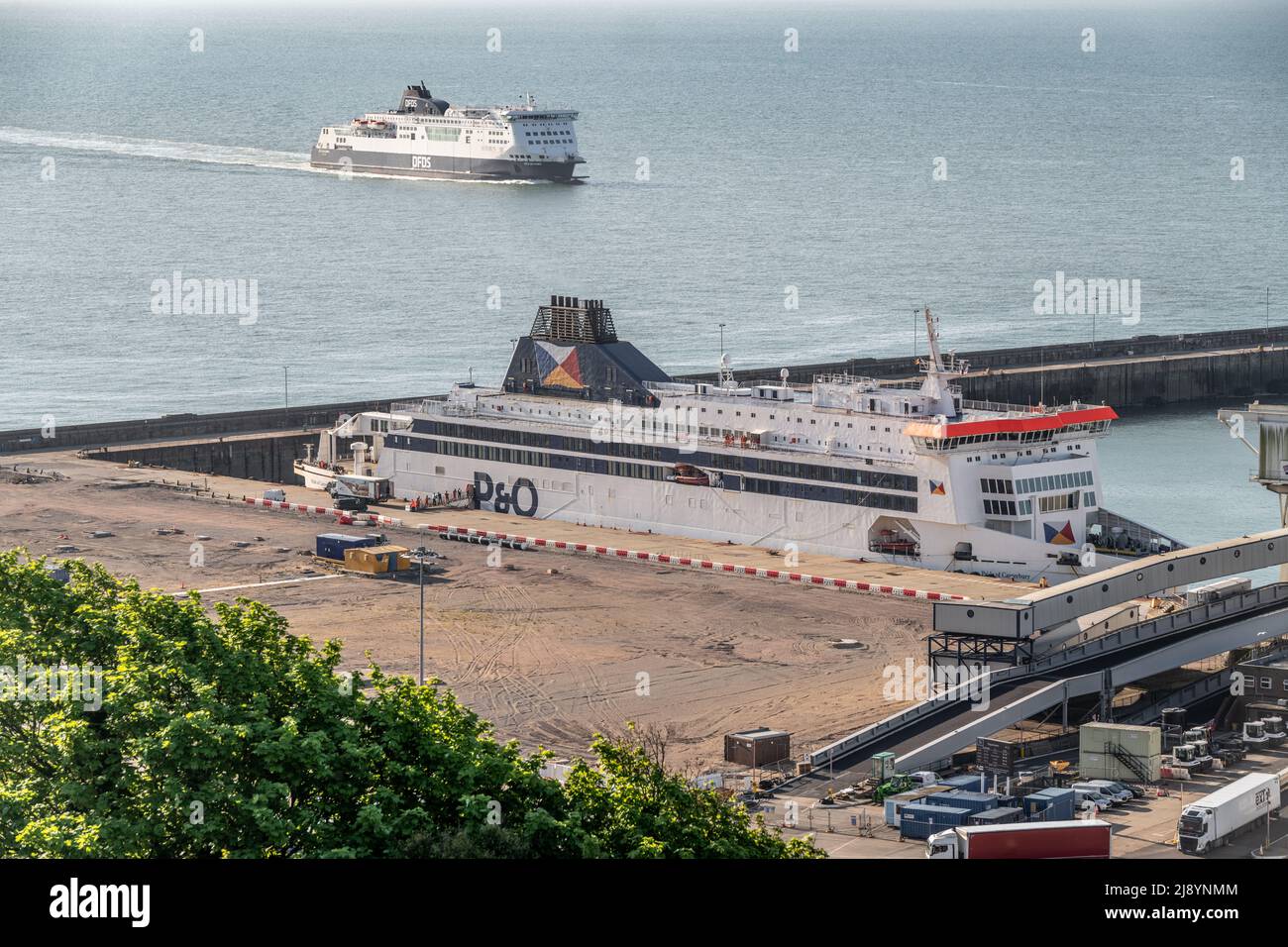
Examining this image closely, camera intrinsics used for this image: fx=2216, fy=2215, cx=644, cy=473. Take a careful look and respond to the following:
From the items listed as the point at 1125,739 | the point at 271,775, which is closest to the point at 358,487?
the point at 1125,739

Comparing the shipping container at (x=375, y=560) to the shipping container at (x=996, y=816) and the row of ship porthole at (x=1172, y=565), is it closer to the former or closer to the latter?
the row of ship porthole at (x=1172, y=565)

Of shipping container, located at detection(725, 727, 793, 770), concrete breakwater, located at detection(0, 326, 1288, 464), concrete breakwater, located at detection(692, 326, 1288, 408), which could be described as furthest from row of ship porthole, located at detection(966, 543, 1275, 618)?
concrete breakwater, located at detection(692, 326, 1288, 408)

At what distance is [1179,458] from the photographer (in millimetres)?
89312

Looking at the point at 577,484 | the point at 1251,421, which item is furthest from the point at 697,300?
the point at 1251,421

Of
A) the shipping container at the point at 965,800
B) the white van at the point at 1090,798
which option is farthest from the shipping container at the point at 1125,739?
the shipping container at the point at 965,800

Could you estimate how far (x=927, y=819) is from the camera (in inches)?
1369

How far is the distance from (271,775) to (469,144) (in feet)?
563

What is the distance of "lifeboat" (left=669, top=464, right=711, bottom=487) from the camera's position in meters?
67.2

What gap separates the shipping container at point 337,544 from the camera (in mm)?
60094

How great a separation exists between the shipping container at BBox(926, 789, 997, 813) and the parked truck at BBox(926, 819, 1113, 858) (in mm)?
3029

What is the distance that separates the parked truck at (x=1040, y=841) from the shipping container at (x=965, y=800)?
3.03 metres

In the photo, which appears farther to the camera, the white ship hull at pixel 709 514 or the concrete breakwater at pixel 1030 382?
the concrete breakwater at pixel 1030 382

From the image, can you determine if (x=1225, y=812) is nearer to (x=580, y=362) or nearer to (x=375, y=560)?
(x=375, y=560)
